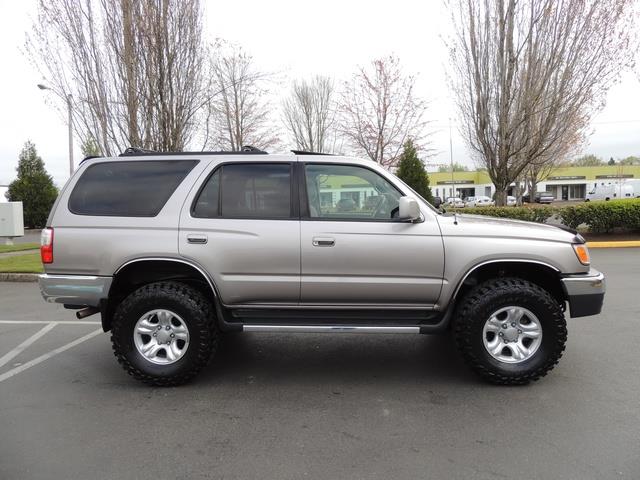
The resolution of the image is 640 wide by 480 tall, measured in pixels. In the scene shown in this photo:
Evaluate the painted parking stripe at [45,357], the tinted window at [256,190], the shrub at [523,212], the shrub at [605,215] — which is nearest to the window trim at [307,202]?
the tinted window at [256,190]

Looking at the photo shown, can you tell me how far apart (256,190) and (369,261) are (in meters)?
1.21

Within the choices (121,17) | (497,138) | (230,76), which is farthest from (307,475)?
(230,76)

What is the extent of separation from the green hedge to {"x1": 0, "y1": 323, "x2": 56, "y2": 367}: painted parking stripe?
11564 mm

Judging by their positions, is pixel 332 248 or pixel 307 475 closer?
pixel 307 475

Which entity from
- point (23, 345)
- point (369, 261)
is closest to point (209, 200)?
point (369, 261)

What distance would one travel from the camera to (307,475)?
2.78m

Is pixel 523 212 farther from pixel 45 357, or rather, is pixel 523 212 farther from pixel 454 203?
pixel 454 203

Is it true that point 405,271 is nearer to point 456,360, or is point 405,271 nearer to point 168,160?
point 456,360

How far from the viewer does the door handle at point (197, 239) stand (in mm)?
4074

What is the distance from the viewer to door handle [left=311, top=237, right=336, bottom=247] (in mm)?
4023

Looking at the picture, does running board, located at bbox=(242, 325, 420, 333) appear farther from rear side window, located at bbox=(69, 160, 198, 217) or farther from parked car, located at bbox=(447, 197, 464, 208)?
parked car, located at bbox=(447, 197, 464, 208)

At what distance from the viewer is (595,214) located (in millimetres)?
14625

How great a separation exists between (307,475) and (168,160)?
9.78 ft

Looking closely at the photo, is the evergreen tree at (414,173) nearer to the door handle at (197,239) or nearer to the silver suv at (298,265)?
the silver suv at (298,265)
